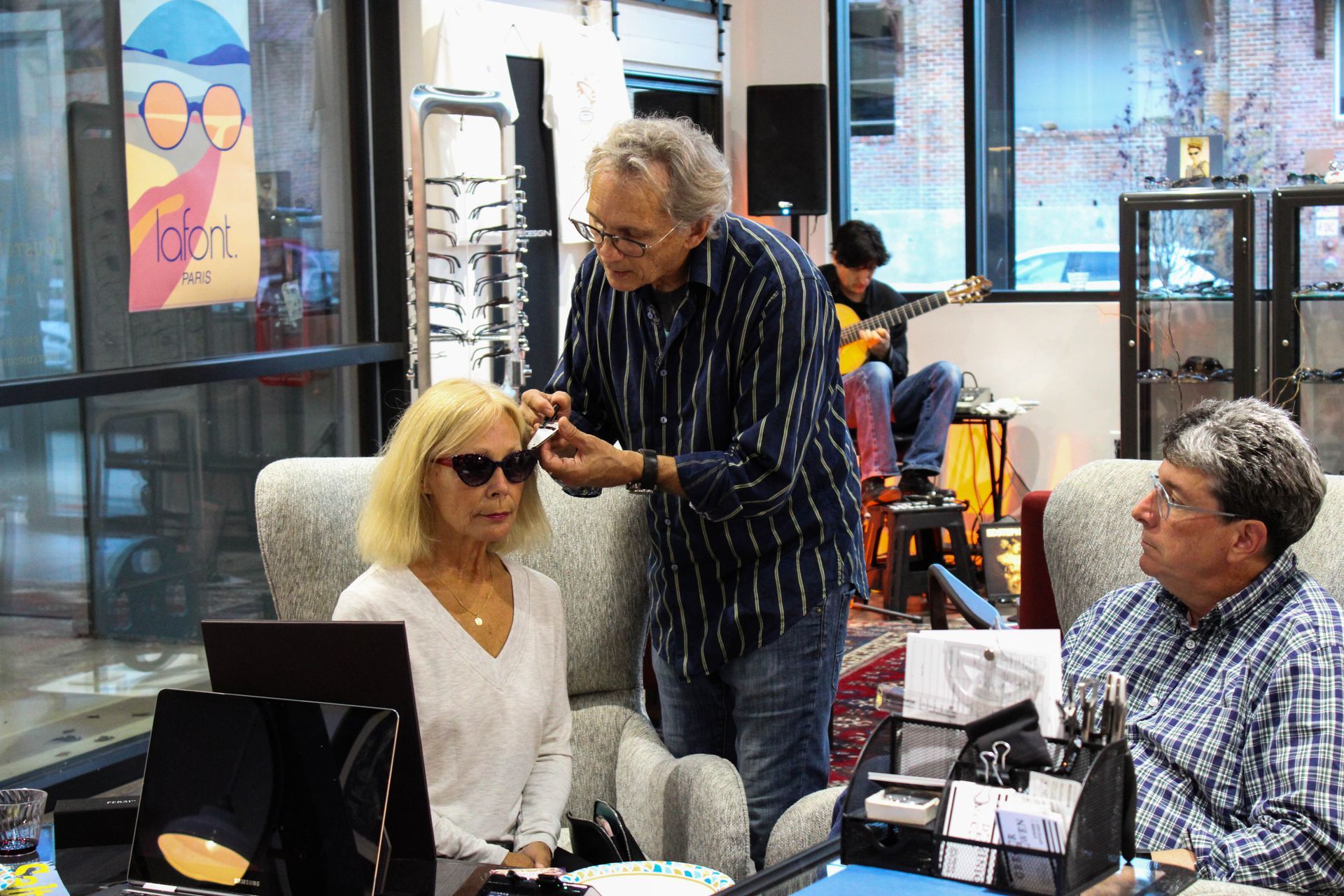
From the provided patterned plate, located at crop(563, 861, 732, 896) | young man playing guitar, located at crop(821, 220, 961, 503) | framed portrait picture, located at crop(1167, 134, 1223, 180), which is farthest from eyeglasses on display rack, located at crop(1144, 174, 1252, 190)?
patterned plate, located at crop(563, 861, 732, 896)

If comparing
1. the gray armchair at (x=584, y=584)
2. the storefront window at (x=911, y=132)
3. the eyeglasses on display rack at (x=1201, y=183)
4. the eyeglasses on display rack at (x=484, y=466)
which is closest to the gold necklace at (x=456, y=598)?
the eyeglasses on display rack at (x=484, y=466)

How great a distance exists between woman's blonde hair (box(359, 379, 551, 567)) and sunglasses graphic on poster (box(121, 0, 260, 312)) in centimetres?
229

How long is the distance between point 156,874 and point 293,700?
26 cm

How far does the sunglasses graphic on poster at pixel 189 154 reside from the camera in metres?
4.12

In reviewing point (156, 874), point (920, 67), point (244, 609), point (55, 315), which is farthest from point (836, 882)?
point (920, 67)

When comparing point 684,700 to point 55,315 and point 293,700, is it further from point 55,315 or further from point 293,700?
point 55,315

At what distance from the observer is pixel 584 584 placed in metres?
2.48

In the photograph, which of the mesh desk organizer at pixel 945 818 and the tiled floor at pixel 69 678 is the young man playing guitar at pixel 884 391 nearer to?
the tiled floor at pixel 69 678

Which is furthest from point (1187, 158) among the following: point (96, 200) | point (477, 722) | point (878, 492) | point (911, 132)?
point (477, 722)

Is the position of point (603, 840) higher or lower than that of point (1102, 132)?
lower

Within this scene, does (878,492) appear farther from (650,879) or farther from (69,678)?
(650,879)

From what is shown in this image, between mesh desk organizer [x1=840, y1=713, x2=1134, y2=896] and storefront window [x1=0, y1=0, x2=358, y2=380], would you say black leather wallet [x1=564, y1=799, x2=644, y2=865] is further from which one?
storefront window [x1=0, y1=0, x2=358, y2=380]

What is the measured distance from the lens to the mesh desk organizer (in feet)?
4.55

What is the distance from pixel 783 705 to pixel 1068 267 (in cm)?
596
